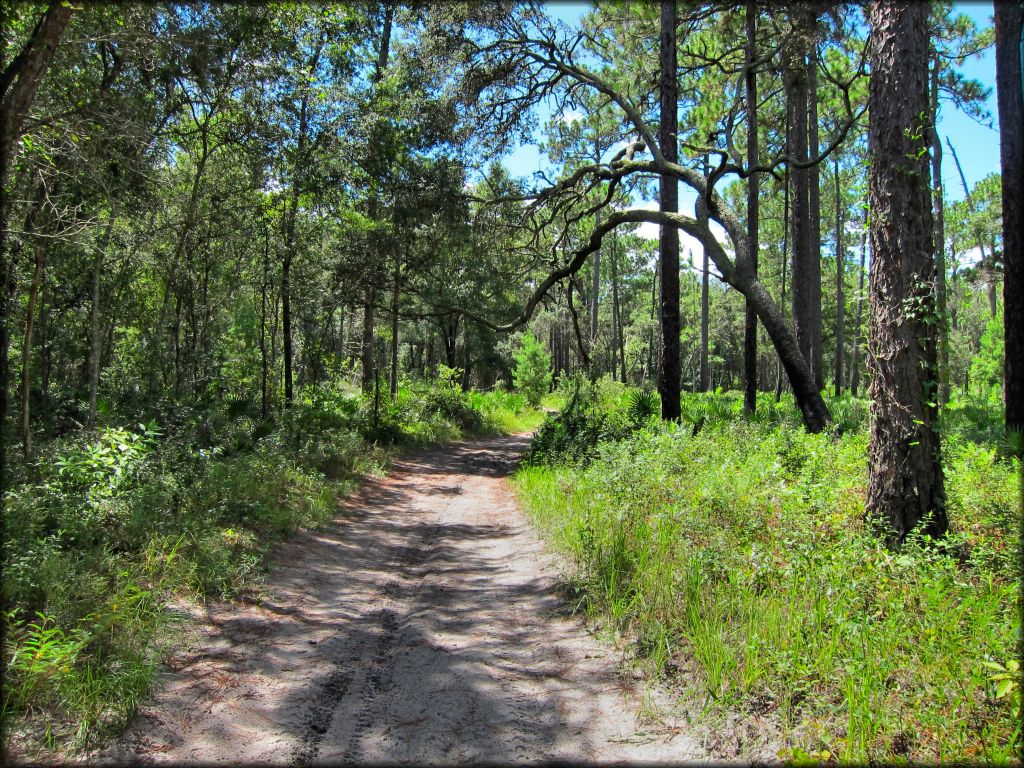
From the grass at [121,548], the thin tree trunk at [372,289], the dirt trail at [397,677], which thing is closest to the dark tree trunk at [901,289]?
the dirt trail at [397,677]

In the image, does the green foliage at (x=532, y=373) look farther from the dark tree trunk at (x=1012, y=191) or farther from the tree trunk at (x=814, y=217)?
the dark tree trunk at (x=1012, y=191)

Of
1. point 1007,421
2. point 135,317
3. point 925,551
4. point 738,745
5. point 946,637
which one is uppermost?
point 135,317

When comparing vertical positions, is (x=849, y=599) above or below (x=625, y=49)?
below

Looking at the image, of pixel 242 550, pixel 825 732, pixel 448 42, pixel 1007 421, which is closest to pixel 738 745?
pixel 825 732

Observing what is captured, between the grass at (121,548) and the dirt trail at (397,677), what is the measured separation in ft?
0.91

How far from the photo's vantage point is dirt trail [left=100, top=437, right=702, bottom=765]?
2977 millimetres

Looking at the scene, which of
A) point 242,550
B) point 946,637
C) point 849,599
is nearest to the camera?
point 946,637

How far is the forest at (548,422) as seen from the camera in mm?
3172

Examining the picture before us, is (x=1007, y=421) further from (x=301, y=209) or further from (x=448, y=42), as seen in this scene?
(x=301, y=209)

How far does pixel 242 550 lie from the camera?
5.82m

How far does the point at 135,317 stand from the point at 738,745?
74.9ft

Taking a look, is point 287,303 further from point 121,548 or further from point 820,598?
point 820,598

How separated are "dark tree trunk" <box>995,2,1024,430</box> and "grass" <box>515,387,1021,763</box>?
3.27 m

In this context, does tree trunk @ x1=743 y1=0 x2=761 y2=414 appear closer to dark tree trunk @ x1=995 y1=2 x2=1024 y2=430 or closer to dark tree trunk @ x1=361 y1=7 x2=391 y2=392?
dark tree trunk @ x1=995 y1=2 x2=1024 y2=430
